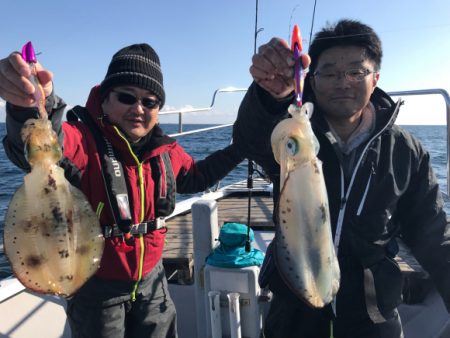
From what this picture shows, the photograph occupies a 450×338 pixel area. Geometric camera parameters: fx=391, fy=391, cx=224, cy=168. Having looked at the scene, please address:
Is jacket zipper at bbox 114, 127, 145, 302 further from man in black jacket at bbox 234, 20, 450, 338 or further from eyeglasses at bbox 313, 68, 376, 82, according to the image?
eyeglasses at bbox 313, 68, 376, 82

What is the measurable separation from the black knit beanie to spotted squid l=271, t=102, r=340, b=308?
4.57 ft

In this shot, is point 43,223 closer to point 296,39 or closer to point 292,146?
point 292,146

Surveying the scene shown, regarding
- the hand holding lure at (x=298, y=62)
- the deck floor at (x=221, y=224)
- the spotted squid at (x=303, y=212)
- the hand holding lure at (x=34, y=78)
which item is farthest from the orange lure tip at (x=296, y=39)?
the deck floor at (x=221, y=224)

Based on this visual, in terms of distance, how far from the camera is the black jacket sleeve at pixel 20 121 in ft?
5.66

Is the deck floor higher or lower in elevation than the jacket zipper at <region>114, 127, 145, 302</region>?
lower

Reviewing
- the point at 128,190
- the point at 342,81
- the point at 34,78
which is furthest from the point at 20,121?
the point at 342,81

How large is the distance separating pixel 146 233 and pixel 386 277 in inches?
58.8

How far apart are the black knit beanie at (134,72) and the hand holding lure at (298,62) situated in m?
1.27

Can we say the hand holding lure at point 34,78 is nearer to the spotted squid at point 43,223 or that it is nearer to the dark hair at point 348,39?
the spotted squid at point 43,223

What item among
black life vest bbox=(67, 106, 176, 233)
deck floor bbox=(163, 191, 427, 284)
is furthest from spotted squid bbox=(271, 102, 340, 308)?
deck floor bbox=(163, 191, 427, 284)

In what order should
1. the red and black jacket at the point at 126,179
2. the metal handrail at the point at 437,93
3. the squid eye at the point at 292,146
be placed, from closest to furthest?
1. the squid eye at the point at 292,146
2. the red and black jacket at the point at 126,179
3. the metal handrail at the point at 437,93

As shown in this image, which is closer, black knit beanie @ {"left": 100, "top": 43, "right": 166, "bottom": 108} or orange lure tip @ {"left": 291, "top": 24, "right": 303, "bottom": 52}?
orange lure tip @ {"left": 291, "top": 24, "right": 303, "bottom": 52}

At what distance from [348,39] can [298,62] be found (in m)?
0.78

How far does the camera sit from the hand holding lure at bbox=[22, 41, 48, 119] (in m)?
1.52
